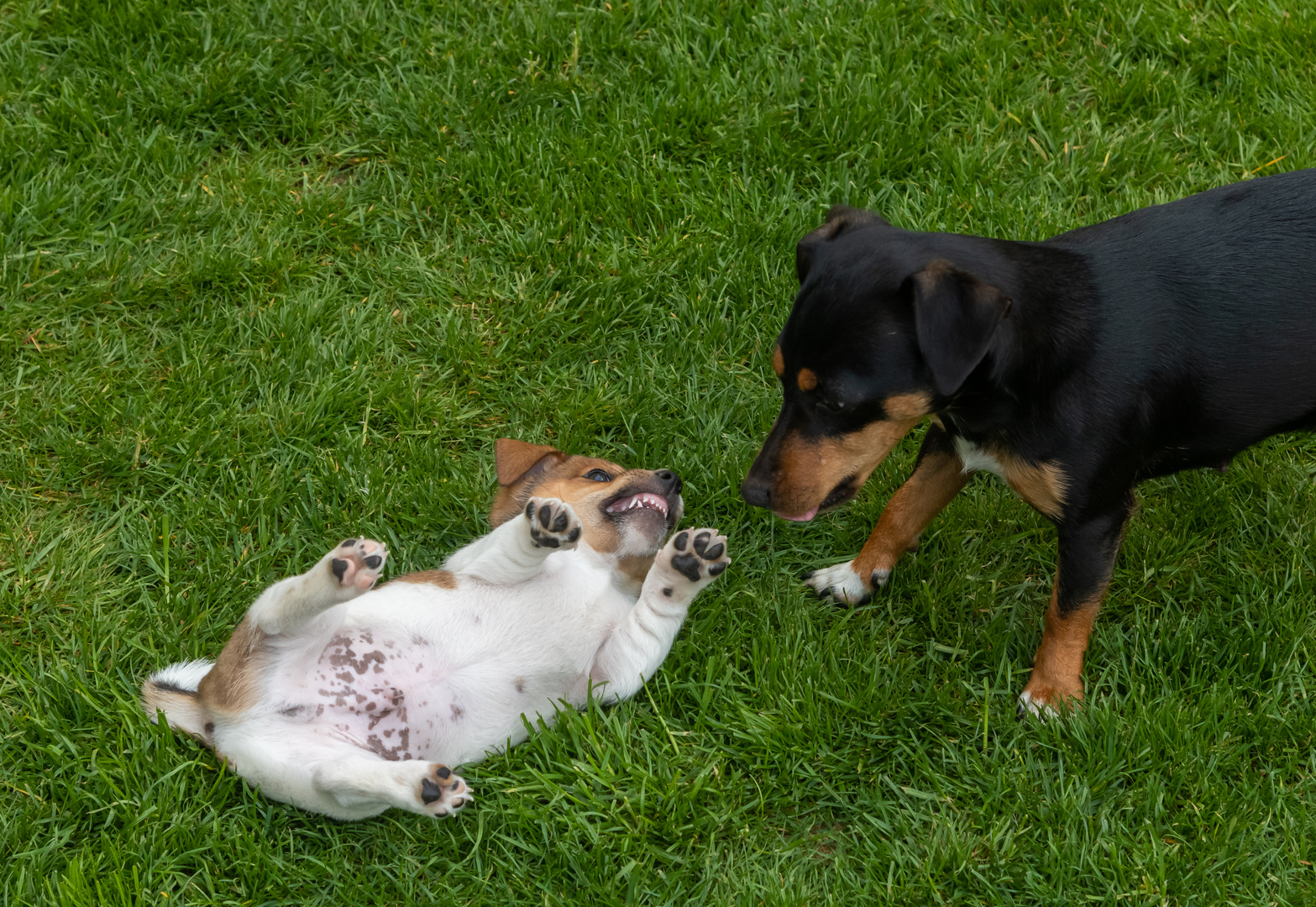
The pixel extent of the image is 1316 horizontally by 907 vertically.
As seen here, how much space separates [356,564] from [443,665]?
0.59 metres

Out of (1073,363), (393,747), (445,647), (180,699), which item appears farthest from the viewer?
(445,647)

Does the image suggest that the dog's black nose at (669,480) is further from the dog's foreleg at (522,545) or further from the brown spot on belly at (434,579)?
the brown spot on belly at (434,579)

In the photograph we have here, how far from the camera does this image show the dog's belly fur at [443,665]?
3.58 m

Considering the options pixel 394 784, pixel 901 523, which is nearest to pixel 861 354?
pixel 901 523

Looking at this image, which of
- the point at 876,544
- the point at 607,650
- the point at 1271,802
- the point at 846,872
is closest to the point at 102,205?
the point at 607,650

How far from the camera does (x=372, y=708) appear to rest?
361cm

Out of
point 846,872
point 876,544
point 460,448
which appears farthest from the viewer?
point 460,448

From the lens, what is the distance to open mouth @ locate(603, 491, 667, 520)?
416 cm

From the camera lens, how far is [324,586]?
337 centimetres

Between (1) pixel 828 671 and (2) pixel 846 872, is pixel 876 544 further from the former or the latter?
(2) pixel 846 872

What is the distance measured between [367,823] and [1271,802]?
9.53 ft

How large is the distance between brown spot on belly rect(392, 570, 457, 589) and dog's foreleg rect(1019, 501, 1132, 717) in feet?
6.77

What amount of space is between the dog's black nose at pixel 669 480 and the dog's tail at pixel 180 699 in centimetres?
171

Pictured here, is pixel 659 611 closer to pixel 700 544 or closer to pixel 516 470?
pixel 700 544
